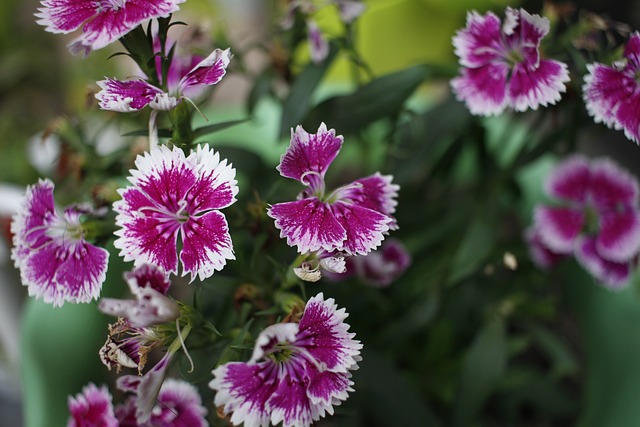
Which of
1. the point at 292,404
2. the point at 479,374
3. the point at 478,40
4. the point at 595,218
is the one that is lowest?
the point at 479,374

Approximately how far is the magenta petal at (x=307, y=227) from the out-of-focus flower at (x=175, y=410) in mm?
149

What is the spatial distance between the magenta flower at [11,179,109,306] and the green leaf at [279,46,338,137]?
0.20 m

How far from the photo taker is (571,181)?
621 mm

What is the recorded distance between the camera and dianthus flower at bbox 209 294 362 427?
0.34m

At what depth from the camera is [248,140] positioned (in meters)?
0.88

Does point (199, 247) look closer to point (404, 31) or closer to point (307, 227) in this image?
point (307, 227)

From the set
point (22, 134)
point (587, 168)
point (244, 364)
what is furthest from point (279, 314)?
point (22, 134)

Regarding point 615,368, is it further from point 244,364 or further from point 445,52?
point 445,52

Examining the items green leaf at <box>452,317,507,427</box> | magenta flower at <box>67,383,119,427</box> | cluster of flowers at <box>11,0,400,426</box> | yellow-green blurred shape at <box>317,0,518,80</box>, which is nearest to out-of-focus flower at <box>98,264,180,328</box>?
cluster of flowers at <box>11,0,400,426</box>

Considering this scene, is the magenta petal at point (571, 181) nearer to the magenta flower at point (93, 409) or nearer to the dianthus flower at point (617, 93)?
the dianthus flower at point (617, 93)

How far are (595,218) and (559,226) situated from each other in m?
0.03

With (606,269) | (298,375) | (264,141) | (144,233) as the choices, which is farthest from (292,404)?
(264,141)

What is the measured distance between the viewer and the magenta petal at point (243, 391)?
0.34 meters

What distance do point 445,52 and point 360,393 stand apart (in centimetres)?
65
